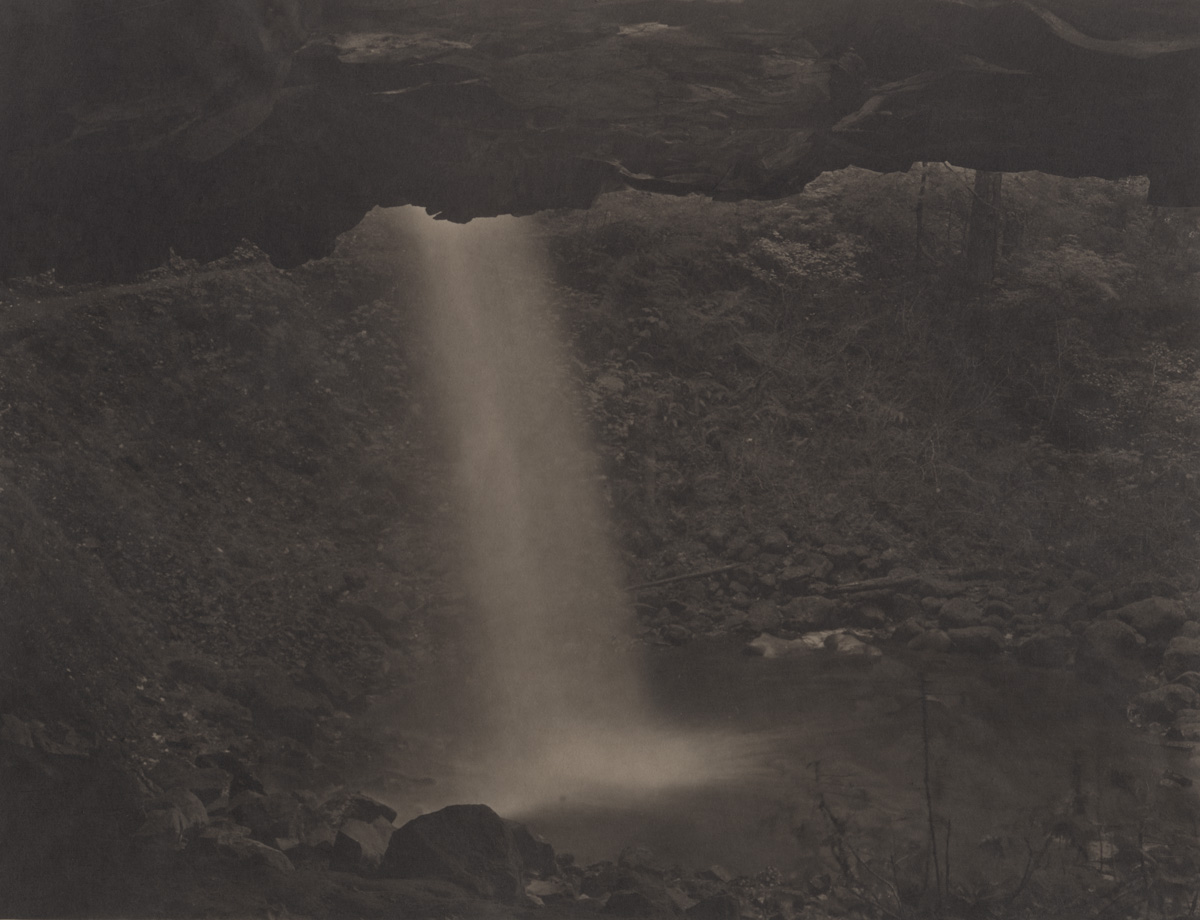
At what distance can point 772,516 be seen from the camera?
24.2 ft

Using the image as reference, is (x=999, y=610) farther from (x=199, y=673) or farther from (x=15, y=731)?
(x=15, y=731)

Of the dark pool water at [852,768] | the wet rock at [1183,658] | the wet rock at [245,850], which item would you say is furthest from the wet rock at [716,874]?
the wet rock at [1183,658]

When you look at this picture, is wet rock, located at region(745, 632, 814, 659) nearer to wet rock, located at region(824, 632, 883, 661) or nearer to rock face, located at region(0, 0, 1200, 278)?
wet rock, located at region(824, 632, 883, 661)

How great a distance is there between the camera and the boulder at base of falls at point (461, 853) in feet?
10.8

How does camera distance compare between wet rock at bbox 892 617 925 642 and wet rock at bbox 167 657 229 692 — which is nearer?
wet rock at bbox 167 657 229 692

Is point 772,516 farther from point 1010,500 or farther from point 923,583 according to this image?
point 1010,500

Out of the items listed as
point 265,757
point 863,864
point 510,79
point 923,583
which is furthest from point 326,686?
point 510,79

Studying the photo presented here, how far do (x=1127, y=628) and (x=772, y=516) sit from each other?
2.31 m

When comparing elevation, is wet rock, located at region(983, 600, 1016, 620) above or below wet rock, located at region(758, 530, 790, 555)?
below

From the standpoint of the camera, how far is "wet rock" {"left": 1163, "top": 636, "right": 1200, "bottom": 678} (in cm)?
573

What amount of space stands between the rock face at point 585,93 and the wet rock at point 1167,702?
13.3 feet

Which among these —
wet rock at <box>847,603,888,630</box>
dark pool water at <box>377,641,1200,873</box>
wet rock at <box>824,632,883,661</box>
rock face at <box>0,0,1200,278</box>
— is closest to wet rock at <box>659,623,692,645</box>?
dark pool water at <box>377,641,1200,873</box>

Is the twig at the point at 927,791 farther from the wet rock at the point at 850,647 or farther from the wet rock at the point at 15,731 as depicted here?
the wet rock at the point at 15,731

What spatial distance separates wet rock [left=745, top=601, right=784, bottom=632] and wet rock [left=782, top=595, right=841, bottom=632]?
6cm
